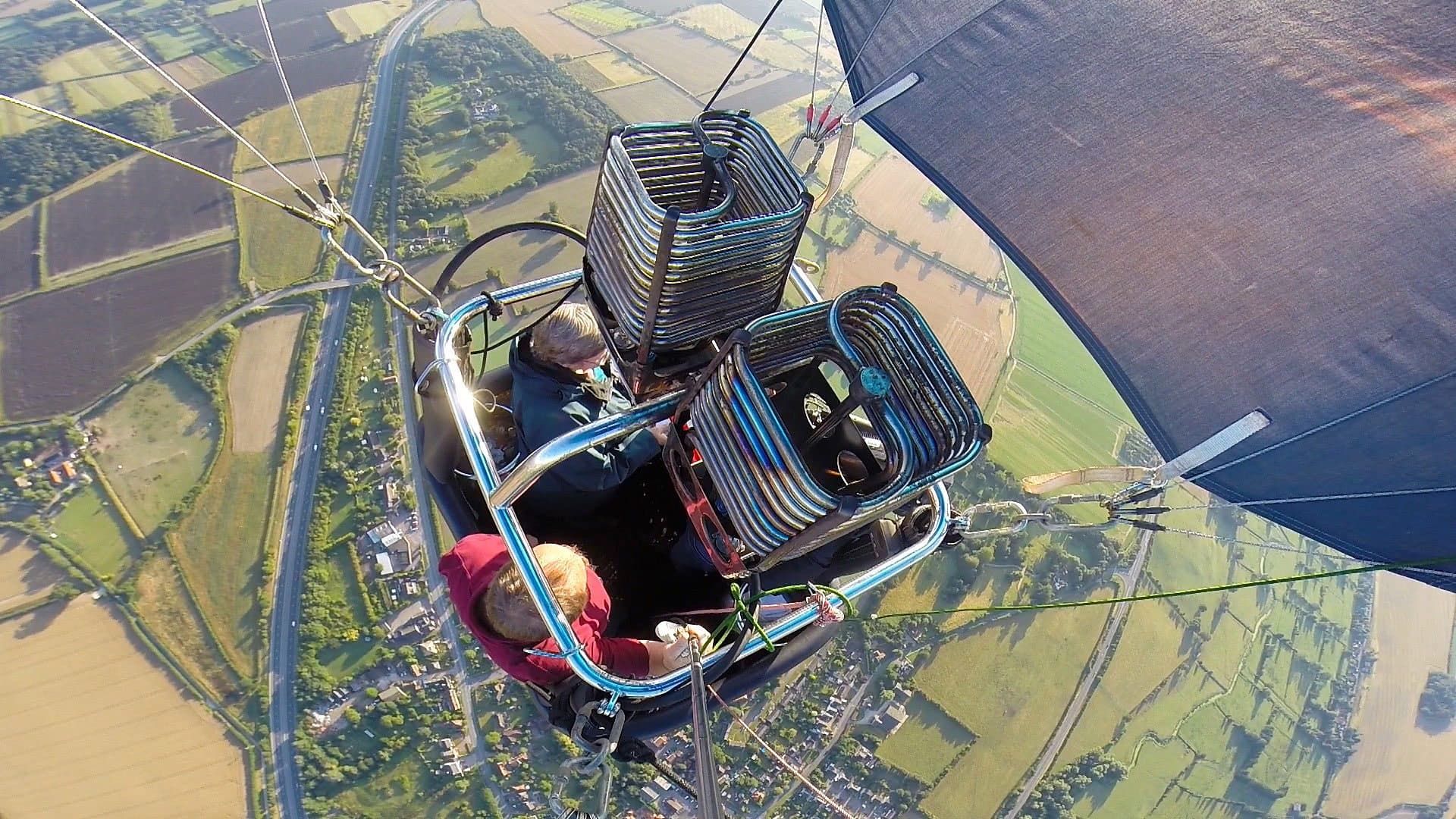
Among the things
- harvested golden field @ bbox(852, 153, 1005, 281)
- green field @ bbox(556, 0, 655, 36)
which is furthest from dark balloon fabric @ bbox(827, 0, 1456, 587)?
green field @ bbox(556, 0, 655, 36)

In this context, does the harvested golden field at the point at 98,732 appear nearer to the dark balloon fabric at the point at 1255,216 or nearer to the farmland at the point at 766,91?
the dark balloon fabric at the point at 1255,216

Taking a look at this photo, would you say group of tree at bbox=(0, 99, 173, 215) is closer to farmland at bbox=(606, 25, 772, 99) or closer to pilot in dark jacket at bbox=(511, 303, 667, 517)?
farmland at bbox=(606, 25, 772, 99)

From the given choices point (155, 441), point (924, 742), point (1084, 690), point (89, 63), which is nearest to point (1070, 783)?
point (1084, 690)

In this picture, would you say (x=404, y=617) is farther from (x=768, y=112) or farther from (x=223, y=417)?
(x=768, y=112)

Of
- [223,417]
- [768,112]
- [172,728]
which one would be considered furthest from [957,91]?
[768,112]

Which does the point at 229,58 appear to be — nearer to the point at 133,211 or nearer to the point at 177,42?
the point at 177,42

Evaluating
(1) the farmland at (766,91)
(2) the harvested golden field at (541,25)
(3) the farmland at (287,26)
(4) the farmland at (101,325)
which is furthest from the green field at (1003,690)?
(3) the farmland at (287,26)
